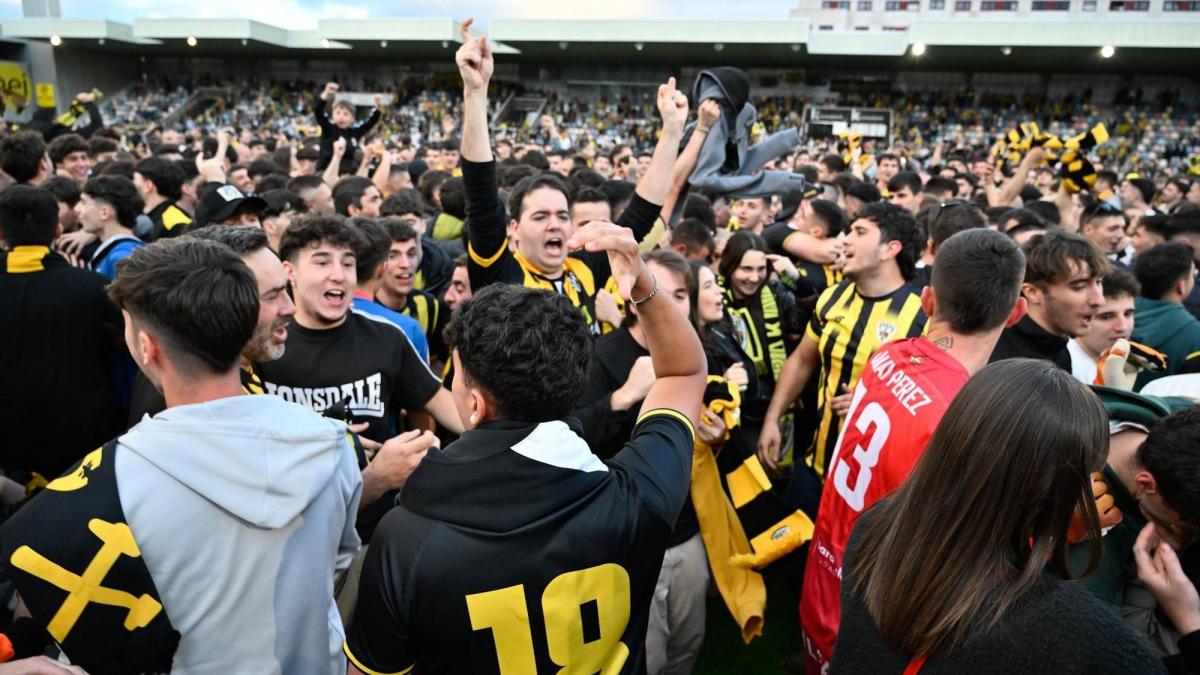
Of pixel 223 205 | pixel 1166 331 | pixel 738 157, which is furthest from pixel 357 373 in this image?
pixel 1166 331

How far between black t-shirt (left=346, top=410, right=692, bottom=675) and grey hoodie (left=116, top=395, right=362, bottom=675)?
24 cm

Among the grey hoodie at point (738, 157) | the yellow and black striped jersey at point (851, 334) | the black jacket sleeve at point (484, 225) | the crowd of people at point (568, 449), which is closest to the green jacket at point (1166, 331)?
the crowd of people at point (568, 449)

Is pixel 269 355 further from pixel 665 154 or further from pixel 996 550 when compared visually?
pixel 665 154

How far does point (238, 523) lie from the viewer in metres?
1.67

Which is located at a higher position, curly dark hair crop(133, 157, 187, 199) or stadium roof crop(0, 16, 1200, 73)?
stadium roof crop(0, 16, 1200, 73)

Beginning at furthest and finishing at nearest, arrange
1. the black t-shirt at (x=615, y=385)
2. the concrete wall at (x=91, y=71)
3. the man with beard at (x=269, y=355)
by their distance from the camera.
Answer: the concrete wall at (x=91, y=71) → the black t-shirt at (x=615, y=385) → the man with beard at (x=269, y=355)

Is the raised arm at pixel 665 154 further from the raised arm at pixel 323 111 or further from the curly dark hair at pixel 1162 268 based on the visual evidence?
the raised arm at pixel 323 111

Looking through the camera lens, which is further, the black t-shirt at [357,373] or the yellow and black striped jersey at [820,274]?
the yellow and black striped jersey at [820,274]

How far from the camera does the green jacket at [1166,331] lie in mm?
3914

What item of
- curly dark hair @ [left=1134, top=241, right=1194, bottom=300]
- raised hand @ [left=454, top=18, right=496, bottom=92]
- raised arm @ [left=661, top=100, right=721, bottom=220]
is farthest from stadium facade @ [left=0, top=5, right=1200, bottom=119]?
raised hand @ [left=454, top=18, right=496, bottom=92]

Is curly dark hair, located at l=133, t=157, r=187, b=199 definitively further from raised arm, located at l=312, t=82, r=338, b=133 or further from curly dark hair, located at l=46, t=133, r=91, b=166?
raised arm, located at l=312, t=82, r=338, b=133

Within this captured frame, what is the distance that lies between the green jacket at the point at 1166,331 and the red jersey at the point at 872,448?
205cm

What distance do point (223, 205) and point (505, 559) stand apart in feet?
11.9

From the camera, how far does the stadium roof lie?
2973 cm
